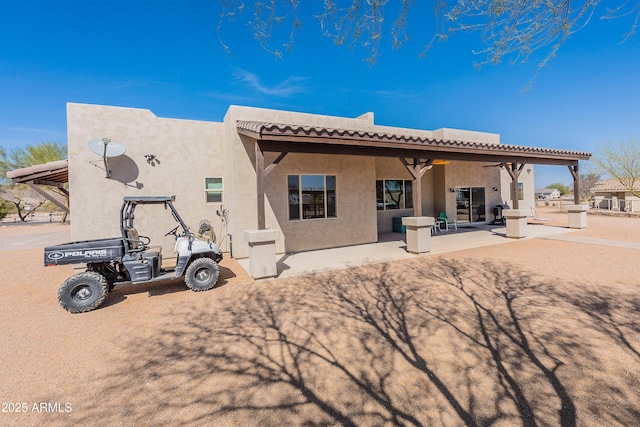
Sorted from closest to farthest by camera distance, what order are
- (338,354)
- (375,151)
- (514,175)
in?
(338,354), (375,151), (514,175)

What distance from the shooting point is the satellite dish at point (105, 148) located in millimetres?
7263

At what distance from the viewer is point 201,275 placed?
5609mm

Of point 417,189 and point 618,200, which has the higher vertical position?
point 417,189

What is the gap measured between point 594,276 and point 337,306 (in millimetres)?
5443

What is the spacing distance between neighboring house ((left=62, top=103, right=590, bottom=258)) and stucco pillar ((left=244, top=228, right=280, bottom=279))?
409 mm

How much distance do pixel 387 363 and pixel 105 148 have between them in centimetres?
859

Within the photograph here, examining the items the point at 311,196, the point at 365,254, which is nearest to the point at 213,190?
the point at 311,196

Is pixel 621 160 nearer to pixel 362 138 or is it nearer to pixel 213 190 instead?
pixel 362 138

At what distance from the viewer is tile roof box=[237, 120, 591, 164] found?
20.7 feet

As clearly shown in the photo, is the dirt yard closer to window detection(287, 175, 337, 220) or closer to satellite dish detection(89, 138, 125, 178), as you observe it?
satellite dish detection(89, 138, 125, 178)

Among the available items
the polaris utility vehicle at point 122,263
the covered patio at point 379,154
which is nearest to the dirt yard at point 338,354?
the polaris utility vehicle at point 122,263

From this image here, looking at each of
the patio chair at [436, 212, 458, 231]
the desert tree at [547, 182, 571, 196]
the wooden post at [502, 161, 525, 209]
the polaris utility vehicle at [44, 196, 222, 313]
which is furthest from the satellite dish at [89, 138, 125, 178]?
the desert tree at [547, 182, 571, 196]

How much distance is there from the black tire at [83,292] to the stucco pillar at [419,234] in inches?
291

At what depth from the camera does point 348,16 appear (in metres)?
3.24
